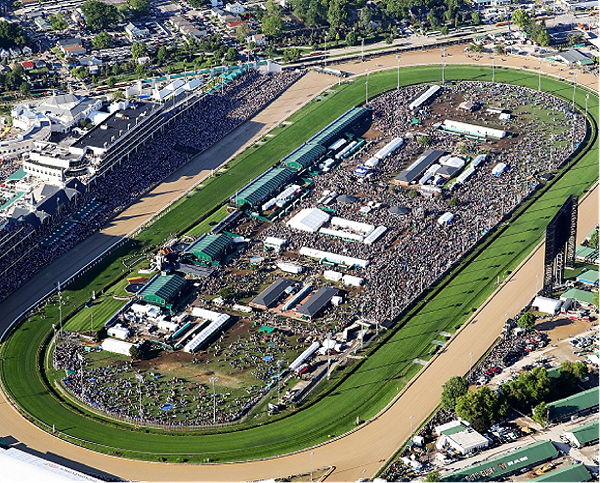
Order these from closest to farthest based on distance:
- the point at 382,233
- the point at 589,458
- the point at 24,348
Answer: the point at 589,458, the point at 24,348, the point at 382,233

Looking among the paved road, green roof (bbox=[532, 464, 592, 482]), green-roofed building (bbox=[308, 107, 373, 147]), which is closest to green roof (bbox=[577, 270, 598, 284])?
green roof (bbox=[532, 464, 592, 482])

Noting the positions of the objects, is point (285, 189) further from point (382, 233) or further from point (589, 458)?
point (589, 458)

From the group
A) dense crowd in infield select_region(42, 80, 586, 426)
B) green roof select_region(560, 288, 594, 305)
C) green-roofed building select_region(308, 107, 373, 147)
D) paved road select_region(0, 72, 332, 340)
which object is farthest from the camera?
green-roofed building select_region(308, 107, 373, 147)

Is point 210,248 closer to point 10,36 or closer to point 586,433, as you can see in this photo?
point 586,433

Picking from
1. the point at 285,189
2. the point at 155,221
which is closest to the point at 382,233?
the point at 285,189

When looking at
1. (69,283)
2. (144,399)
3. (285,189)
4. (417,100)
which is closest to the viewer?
(144,399)

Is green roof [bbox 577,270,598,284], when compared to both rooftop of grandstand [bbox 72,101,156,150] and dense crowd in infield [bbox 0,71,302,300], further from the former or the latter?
rooftop of grandstand [bbox 72,101,156,150]

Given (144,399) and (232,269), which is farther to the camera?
(232,269)
